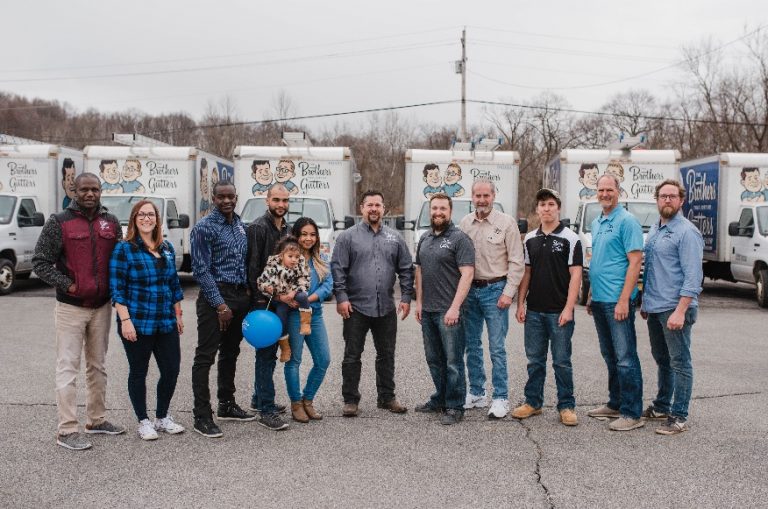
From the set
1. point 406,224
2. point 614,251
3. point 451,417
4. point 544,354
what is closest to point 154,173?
point 406,224

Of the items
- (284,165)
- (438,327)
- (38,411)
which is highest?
(284,165)

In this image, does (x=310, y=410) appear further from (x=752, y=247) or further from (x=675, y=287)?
(x=752, y=247)

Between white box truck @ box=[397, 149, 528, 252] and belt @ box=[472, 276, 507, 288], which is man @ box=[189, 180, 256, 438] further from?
white box truck @ box=[397, 149, 528, 252]

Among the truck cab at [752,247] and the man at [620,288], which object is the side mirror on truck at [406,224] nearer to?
the truck cab at [752,247]

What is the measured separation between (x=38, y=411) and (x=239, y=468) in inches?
91.4

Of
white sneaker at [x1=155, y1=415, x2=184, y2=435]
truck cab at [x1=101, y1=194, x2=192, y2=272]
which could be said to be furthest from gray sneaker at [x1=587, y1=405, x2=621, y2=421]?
truck cab at [x1=101, y1=194, x2=192, y2=272]

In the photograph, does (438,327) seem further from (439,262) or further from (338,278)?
(338,278)

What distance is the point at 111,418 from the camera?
5855 mm

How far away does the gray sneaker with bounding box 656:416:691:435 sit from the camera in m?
5.48

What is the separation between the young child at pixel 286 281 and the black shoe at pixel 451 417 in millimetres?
1283

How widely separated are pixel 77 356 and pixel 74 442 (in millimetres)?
611

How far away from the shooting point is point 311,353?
5859 millimetres

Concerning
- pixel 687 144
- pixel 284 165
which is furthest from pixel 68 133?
pixel 284 165

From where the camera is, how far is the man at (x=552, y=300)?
5781 millimetres
